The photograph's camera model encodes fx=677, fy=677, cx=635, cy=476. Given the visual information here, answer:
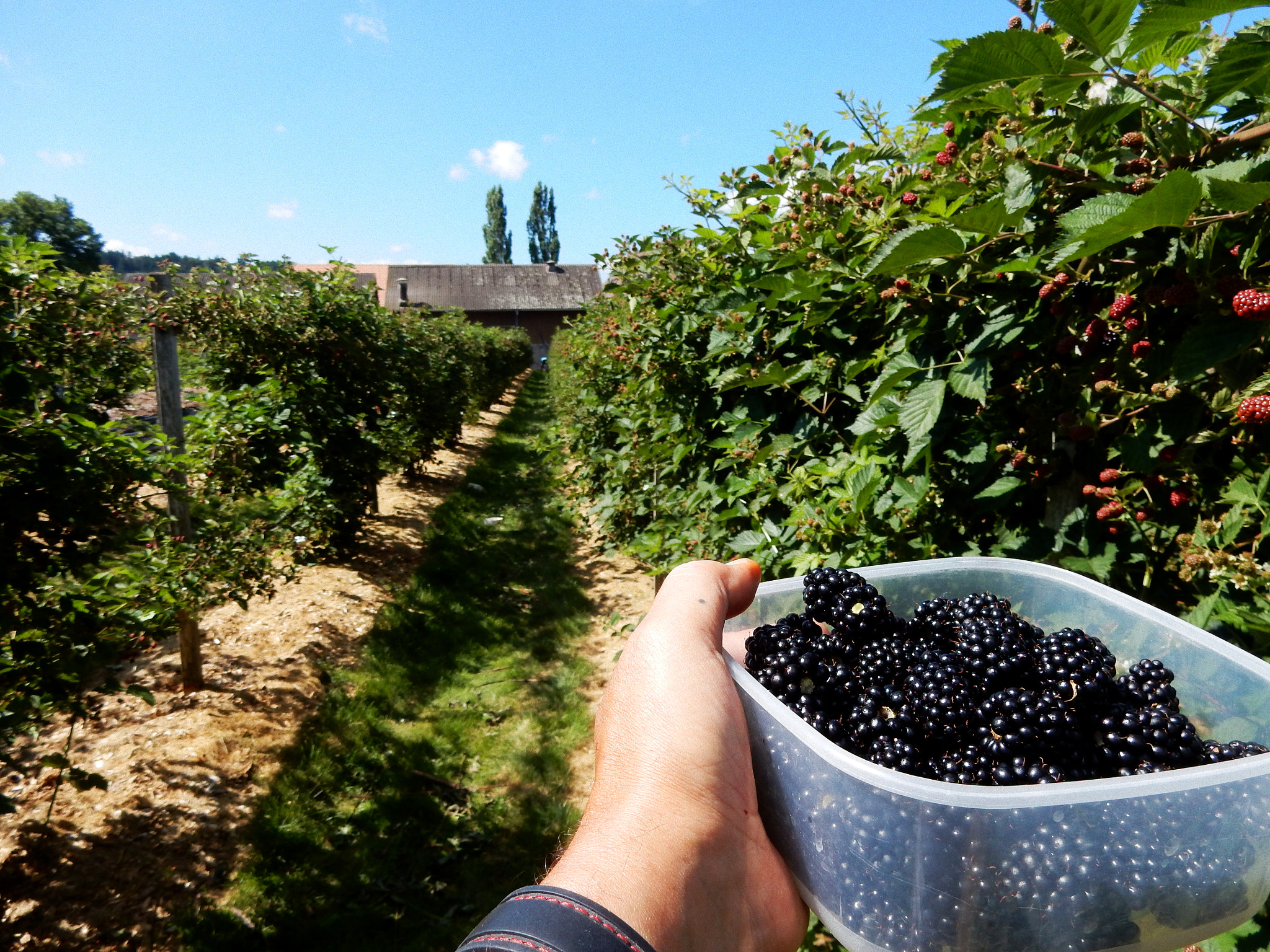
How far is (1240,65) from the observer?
102cm

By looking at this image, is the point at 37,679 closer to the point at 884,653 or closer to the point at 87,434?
the point at 87,434

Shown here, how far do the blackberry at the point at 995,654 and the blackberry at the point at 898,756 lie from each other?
0.63 feet

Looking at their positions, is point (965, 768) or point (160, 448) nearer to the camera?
point (965, 768)

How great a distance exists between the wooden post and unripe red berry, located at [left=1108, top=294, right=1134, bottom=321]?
3895mm

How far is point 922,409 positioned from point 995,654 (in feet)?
2.15

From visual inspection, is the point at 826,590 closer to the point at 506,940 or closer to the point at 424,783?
the point at 506,940

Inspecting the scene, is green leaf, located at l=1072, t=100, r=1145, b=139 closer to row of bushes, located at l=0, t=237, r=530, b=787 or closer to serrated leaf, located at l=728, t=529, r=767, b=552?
serrated leaf, located at l=728, t=529, r=767, b=552

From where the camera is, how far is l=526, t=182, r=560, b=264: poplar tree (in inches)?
2266

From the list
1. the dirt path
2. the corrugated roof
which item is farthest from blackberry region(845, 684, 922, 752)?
the corrugated roof

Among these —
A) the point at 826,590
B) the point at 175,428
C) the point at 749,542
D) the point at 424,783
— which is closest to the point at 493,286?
the point at 175,428

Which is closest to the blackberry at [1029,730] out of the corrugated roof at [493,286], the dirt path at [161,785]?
the dirt path at [161,785]

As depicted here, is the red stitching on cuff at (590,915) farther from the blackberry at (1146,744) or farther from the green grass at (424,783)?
the green grass at (424,783)

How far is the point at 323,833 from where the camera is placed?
10.2 ft

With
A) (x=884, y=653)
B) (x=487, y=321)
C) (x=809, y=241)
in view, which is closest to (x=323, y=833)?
(x=884, y=653)
